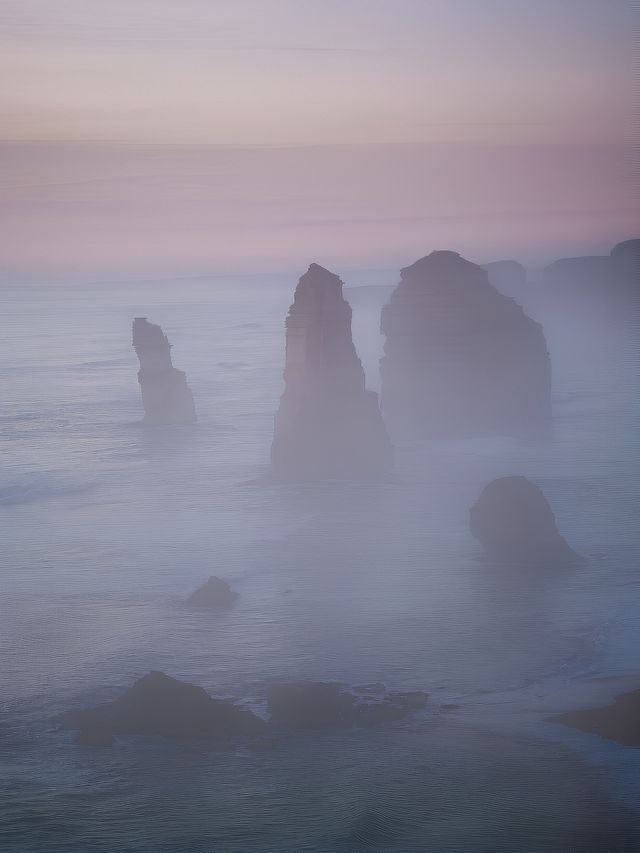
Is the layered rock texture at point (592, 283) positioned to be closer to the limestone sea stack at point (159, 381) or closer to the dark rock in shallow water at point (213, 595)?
the limestone sea stack at point (159, 381)

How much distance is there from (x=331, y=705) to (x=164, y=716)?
4.87 meters

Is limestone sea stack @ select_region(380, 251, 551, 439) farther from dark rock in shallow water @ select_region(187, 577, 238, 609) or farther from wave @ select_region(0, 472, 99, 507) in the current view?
dark rock in shallow water @ select_region(187, 577, 238, 609)

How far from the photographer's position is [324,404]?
65375mm

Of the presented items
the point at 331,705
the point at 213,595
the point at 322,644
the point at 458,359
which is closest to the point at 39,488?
the point at 213,595

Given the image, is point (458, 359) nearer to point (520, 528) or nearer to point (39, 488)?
point (39, 488)

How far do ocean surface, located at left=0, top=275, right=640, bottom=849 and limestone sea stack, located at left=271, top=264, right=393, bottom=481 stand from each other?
2.31 m

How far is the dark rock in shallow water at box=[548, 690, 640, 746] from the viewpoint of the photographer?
90.9 ft

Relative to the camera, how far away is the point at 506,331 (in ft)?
279

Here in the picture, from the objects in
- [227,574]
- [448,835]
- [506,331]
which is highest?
[506,331]

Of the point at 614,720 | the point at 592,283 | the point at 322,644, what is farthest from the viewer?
the point at 592,283

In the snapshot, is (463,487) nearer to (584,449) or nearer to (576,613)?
(584,449)

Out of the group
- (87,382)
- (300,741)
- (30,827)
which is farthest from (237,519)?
(87,382)

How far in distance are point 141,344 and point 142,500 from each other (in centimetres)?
3045


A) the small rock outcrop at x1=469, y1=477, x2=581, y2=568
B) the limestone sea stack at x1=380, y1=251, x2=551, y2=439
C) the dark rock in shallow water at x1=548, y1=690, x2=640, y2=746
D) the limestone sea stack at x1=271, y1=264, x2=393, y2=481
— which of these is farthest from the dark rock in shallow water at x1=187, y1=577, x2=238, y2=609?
the limestone sea stack at x1=380, y1=251, x2=551, y2=439
